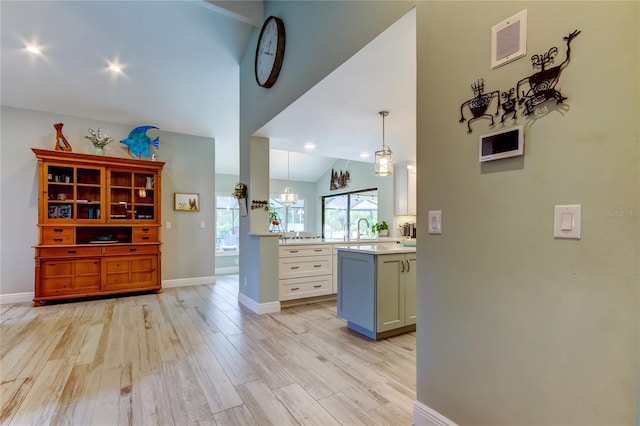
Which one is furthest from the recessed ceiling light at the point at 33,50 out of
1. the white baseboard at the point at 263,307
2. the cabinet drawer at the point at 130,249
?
the white baseboard at the point at 263,307

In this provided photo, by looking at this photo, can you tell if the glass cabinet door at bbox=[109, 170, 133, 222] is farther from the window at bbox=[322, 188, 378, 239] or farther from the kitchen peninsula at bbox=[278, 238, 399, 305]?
the window at bbox=[322, 188, 378, 239]

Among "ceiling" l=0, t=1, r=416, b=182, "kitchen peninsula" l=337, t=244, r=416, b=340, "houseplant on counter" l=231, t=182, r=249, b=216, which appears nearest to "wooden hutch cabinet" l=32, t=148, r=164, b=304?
"ceiling" l=0, t=1, r=416, b=182

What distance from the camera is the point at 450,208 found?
1.48 meters

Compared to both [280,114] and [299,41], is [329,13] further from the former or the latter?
[280,114]

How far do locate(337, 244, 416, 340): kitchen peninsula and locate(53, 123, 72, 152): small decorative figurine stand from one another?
4.48 m

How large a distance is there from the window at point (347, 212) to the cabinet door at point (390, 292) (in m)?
3.79

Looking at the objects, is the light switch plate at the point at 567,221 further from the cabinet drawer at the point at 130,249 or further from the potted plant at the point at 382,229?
the cabinet drawer at the point at 130,249

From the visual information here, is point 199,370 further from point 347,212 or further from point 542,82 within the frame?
point 347,212

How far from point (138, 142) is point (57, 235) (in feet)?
5.97

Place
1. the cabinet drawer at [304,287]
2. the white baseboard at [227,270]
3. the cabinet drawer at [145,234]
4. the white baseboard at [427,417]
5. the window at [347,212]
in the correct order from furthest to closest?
the window at [347,212] < the white baseboard at [227,270] < the cabinet drawer at [145,234] < the cabinet drawer at [304,287] < the white baseboard at [427,417]

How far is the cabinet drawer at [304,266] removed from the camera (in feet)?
12.9

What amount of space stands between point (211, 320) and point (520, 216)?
328cm

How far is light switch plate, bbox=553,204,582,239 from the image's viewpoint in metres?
A: 1.03

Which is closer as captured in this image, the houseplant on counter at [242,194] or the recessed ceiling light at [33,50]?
the recessed ceiling light at [33,50]
